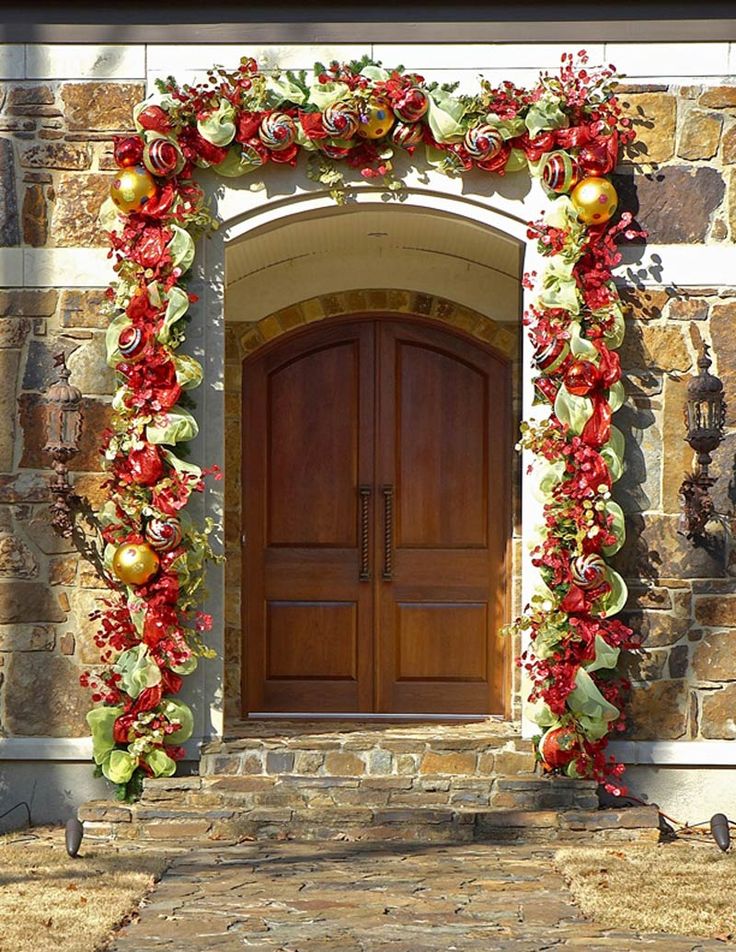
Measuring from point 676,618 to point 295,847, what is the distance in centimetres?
190

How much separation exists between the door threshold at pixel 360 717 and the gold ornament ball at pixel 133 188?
8.62 feet

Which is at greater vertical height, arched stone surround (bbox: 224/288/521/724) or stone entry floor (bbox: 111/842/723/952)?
arched stone surround (bbox: 224/288/521/724)

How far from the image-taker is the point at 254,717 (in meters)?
7.38

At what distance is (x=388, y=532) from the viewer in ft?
24.6

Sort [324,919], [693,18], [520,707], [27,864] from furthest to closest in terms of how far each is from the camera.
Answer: [520,707] < [693,18] < [27,864] < [324,919]

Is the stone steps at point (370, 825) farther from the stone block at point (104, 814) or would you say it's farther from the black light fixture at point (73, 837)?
the black light fixture at point (73, 837)

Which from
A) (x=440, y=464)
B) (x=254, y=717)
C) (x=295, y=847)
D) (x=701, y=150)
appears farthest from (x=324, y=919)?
(x=701, y=150)

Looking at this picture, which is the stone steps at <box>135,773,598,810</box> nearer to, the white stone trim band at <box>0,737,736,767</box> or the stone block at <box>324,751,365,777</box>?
the stone block at <box>324,751,365,777</box>

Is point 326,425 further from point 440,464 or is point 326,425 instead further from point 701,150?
point 701,150

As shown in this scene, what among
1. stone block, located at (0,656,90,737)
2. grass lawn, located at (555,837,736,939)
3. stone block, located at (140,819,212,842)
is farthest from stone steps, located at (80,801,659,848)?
stone block, located at (0,656,90,737)

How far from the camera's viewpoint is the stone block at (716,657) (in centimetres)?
634

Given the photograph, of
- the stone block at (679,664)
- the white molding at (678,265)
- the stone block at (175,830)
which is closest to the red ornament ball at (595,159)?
the white molding at (678,265)

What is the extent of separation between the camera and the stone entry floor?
4.61 metres

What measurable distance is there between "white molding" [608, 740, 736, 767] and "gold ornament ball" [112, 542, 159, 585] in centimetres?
211
